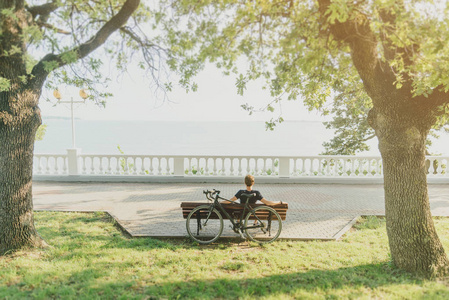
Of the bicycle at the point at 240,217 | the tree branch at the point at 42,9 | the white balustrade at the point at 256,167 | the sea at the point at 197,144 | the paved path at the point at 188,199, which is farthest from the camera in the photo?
the sea at the point at 197,144

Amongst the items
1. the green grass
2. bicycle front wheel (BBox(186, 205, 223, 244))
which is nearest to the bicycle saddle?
bicycle front wheel (BBox(186, 205, 223, 244))

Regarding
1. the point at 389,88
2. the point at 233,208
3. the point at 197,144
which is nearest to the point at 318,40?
the point at 389,88

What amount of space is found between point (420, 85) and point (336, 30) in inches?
57.3

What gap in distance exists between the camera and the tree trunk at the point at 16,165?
5.89 metres

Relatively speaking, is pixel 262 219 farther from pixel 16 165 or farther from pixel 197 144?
pixel 197 144

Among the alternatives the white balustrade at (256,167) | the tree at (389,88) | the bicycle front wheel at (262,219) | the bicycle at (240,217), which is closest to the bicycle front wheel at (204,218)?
the bicycle at (240,217)

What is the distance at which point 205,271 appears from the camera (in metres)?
5.52

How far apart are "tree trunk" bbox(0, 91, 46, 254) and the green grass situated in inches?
15.0

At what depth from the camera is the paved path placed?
26.3ft

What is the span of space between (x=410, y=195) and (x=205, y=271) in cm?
350

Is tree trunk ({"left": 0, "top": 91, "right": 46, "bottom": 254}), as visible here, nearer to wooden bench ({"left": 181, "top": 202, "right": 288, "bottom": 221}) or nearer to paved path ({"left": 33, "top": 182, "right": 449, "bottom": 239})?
paved path ({"left": 33, "top": 182, "right": 449, "bottom": 239})

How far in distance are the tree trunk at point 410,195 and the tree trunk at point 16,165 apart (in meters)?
6.00

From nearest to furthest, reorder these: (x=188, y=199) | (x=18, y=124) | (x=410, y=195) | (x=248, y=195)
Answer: (x=410, y=195) → (x=18, y=124) → (x=248, y=195) → (x=188, y=199)

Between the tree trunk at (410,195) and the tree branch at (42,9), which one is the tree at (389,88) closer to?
the tree trunk at (410,195)
